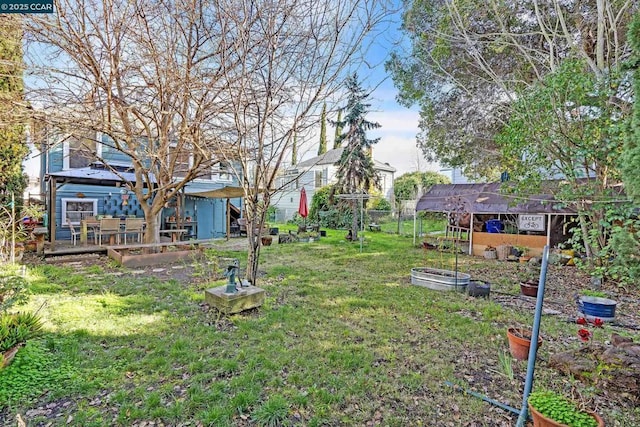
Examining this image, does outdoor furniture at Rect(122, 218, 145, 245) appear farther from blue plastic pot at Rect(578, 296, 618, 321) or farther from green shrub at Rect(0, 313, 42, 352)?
blue plastic pot at Rect(578, 296, 618, 321)

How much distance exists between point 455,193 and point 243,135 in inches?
396

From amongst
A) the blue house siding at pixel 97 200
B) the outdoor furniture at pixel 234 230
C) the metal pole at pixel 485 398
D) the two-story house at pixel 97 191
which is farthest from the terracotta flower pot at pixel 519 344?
the blue house siding at pixel 97 200

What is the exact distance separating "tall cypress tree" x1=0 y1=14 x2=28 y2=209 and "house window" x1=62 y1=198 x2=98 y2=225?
202 centimetres

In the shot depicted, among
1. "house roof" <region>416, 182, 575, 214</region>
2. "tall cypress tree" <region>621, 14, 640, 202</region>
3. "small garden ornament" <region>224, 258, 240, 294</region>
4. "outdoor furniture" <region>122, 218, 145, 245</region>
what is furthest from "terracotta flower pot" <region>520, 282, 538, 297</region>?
"outdoor furniture" <region>122, 218, 145, 245</region>

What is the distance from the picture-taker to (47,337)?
377 cm

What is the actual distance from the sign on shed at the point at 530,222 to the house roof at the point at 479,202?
1.64 feet

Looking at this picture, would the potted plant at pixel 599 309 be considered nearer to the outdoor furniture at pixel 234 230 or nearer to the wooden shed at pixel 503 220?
the wooden shed at pixel 503 220

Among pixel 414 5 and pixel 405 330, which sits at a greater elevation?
pixel 414 5

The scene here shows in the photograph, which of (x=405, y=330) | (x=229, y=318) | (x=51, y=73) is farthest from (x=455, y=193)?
(x=51, y=73)

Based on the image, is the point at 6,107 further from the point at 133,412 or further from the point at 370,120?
the point at 370,120

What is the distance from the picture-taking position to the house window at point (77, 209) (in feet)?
36.9

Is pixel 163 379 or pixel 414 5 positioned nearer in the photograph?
pixel 163 379

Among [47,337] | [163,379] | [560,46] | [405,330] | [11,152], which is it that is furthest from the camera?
[11,152]

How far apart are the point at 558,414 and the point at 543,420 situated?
12cm
